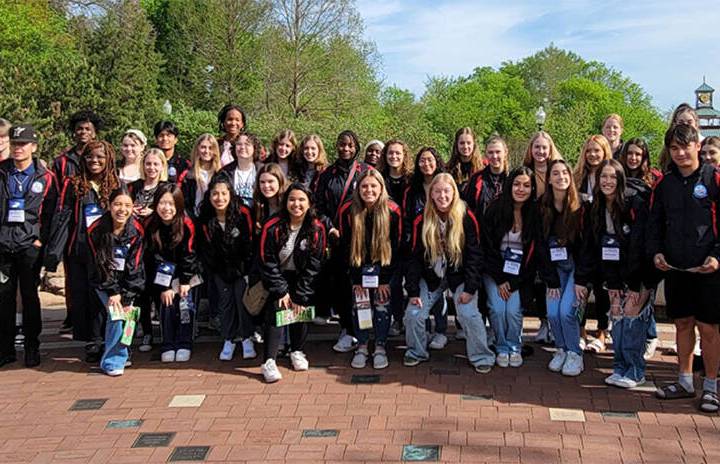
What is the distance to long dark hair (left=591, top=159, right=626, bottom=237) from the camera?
5.59 m

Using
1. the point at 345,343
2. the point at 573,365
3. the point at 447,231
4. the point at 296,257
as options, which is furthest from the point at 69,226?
the point at 573,365

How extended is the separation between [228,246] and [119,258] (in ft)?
3.03

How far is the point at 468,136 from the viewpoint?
671 cm

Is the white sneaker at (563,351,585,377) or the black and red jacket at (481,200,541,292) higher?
the black and red jacket at (481,200,541,292)

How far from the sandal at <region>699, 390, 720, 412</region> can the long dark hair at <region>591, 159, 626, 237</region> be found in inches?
51.1

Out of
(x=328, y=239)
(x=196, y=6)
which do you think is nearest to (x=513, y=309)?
(x=328, y=239)

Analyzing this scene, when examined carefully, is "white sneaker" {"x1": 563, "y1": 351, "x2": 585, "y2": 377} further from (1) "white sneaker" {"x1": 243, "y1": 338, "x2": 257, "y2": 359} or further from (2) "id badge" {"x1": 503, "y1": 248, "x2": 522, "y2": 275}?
(1) "white sneaker" {"x1": 243, "y1": 338, "x2": 257, "y2": 359}

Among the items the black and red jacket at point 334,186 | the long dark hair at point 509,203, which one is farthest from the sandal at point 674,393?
the black and red jacket at point 334,186

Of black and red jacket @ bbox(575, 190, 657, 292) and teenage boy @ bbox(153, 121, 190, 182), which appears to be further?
teenage boy @ bbox(153, 121, 190, 182)

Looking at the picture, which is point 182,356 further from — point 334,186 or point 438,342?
point 438,342

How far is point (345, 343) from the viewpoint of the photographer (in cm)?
659

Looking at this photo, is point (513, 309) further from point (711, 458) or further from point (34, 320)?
point (34, 320)

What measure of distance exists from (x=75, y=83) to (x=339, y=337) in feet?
62.3

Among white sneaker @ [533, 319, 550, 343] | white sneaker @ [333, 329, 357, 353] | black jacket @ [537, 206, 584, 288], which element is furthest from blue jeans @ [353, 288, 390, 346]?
white sneaker @ [533, 319, 550, 343]
